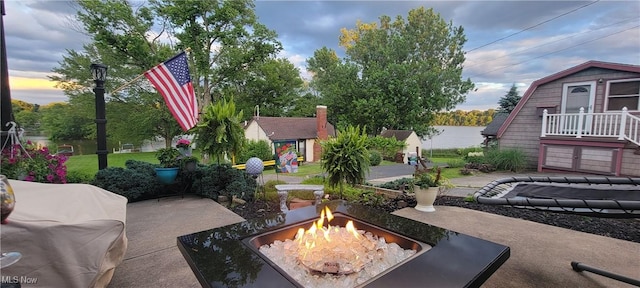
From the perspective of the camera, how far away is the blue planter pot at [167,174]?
4660mm

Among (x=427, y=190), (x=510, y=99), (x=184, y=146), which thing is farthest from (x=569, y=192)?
(x=510, y=99)

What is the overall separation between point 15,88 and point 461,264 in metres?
6.69

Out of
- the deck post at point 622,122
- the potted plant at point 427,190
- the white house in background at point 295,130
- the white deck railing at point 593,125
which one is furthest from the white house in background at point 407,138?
the potted plant at point 427,190

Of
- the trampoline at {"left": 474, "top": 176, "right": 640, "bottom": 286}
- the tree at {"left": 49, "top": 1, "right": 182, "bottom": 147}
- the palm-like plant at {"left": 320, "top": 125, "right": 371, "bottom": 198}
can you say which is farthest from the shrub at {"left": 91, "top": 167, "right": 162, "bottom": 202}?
the tree at {"left": 49, "top": 1, "right": 182, "bottom": 147}

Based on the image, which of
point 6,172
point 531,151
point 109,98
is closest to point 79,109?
point 109,98

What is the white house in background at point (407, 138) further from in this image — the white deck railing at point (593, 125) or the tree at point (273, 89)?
the white deck railing at point (593, 125)

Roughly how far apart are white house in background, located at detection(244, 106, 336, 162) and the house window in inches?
520

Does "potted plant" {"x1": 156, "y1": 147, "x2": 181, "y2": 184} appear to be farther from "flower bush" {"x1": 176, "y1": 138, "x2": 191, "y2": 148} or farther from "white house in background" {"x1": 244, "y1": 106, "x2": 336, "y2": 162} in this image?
"white house in background" {"x1": 244, "y1": 106, "x2": 336, "y2": 162}

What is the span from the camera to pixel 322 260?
1.49 meters

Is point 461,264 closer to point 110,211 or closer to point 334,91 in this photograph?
point 110,211

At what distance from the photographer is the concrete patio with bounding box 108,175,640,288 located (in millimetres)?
2205

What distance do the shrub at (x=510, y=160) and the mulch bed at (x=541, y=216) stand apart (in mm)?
5627

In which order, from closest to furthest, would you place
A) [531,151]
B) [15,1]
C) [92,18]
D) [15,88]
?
[15,1]
[15,88]
[531,151]
[92,18]

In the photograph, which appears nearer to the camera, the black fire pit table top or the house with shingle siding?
the black fire pit table top
